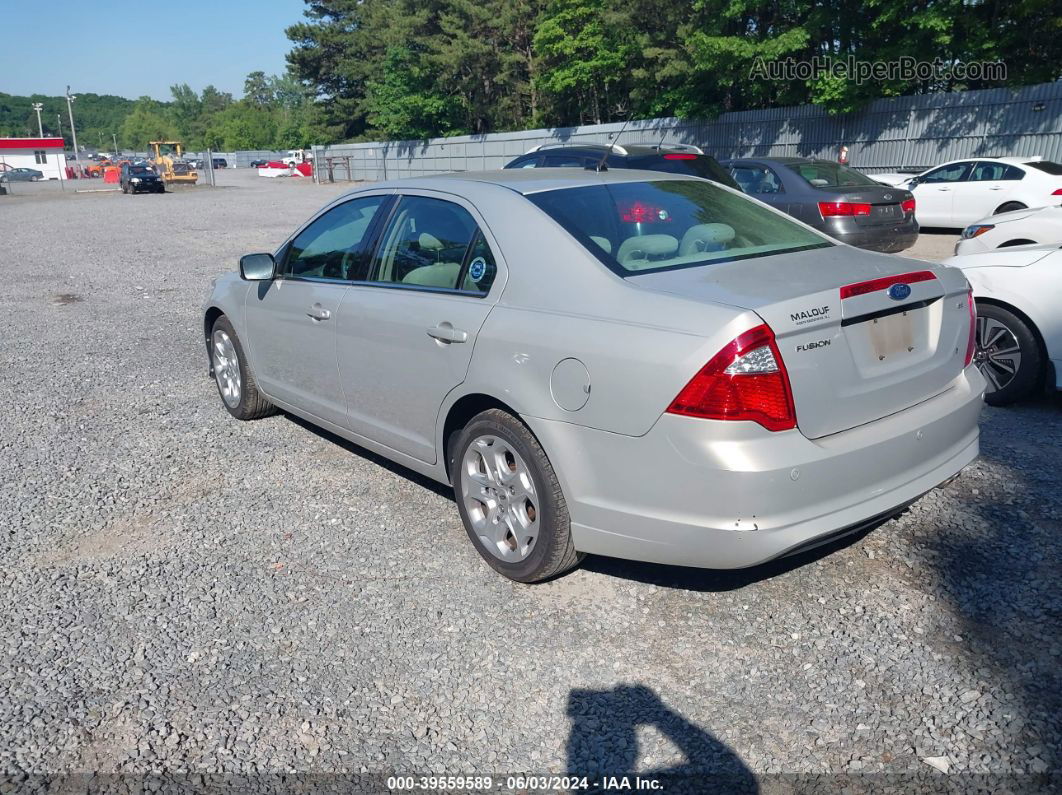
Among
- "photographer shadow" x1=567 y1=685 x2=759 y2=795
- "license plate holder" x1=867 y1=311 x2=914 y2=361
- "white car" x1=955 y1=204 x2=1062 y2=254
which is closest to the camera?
"photographer shadow" x1=567 y1=685 x2=759 y2=795

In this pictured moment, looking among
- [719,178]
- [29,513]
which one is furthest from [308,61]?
[29,513]

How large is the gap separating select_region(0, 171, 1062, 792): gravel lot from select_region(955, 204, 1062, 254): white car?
9.74 feet

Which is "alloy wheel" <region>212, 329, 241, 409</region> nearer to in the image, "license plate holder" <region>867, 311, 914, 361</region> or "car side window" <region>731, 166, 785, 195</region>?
"license plate holder" <region>867, 311, 914, 361</region>

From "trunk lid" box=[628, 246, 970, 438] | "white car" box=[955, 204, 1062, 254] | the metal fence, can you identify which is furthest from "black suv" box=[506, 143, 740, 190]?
the metal fence

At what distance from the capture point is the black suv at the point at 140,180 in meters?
44.3

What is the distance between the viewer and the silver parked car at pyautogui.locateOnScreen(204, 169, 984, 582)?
9.75ft

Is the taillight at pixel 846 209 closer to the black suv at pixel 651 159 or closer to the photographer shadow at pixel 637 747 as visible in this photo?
the black suv at pixel 651 159

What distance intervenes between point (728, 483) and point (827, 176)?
10779 mm

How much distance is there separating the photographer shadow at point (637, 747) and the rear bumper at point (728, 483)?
527 millimetres

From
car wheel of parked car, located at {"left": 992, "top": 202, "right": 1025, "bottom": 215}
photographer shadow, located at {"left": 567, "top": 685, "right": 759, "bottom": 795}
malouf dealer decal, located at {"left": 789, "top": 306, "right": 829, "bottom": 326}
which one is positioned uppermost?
car wheel of parked car, located at {"left": 992, "top": 202, "right": 1025, "bottom": 215}

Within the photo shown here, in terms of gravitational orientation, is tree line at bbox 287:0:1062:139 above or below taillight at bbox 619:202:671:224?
above

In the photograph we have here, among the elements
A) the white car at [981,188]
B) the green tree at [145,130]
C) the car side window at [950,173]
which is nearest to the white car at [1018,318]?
the white car at [981,188]

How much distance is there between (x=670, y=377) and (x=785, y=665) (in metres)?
1.10

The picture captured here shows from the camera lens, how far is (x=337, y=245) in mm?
4828
